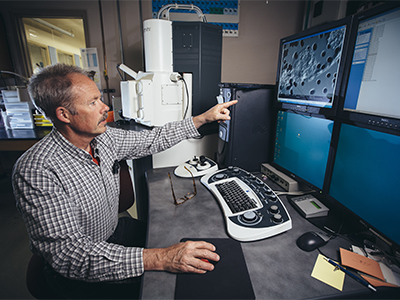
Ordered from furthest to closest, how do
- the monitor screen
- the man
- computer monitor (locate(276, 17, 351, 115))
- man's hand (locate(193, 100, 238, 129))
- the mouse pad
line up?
man's hand (locate(193, 100, 238, 129)) < the monitor screen < computer monitor (locate(276, 17, 351, 115)) < the man < the mouse pad

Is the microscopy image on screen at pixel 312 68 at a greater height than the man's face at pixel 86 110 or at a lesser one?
greater

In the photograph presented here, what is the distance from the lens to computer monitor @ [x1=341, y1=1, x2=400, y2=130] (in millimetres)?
616

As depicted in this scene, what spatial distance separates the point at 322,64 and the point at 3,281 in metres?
2.23

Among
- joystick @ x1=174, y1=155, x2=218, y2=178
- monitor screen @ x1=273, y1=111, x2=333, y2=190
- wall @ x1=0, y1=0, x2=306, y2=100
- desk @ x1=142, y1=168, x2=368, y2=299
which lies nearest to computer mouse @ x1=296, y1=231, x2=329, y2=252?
desk @ x1=142, y1=168, x2=368, y2=299

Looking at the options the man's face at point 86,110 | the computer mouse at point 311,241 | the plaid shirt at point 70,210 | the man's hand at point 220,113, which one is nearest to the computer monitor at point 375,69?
the computer mouse at point 311,241

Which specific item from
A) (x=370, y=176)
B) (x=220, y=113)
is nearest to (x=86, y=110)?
(x=220, y=113)

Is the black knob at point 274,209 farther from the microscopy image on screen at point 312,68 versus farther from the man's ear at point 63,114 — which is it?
the man's ear at point 63,114

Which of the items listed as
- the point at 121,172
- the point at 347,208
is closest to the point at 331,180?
the point at 347,208

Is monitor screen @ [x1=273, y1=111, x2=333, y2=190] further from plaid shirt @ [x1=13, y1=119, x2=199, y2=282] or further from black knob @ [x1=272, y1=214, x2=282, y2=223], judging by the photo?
plaid shirt @ [x1=13, y1=119, x2=199, y2=282]

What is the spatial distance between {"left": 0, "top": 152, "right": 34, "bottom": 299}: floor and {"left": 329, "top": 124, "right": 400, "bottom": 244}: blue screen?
1849 millimetres

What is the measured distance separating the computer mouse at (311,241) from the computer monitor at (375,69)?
40cm

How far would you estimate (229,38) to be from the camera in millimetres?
2709

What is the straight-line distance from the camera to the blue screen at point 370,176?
635mm

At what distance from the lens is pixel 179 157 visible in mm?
1474
